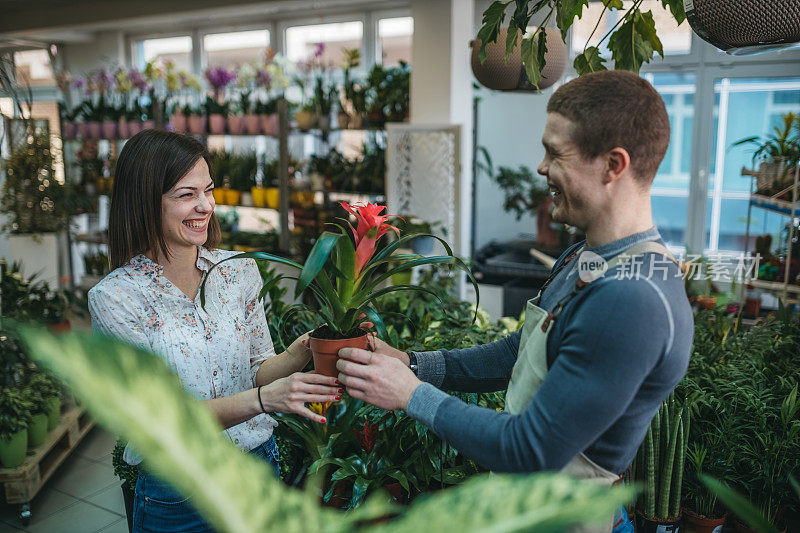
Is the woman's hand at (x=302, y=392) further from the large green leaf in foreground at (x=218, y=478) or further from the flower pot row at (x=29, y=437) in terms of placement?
the flower pot row at (x=29, y=437)

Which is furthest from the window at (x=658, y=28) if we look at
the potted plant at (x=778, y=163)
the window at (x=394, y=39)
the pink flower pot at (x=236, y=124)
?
the pink flower pot at (x=236, y=124)

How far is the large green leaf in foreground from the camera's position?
467 millimetres

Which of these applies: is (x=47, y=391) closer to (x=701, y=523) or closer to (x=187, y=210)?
(x=187, y=210)

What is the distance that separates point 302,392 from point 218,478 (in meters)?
0.88

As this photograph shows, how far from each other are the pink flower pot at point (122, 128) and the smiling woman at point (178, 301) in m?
5.30

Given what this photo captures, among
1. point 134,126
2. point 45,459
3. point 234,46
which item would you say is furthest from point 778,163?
point 234,46

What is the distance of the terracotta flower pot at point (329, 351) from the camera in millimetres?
1301

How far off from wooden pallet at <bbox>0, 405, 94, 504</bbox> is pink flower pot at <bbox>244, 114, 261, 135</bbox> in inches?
109

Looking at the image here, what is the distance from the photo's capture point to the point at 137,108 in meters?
6.36

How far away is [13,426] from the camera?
3.10 meters

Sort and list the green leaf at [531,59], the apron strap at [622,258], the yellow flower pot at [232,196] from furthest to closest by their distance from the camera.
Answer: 1. the yellow flower pot at [232,196]
2. the green leaf at [531,59]
3. the apron strap at [622,258]

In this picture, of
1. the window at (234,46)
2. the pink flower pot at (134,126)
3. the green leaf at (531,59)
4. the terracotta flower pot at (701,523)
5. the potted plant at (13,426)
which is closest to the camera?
the green leaf at (531,59)

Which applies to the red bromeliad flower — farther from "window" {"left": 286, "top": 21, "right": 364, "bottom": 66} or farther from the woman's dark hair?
"window" {"left": 286, "top": 21, "right": 364, "bottom": 66}

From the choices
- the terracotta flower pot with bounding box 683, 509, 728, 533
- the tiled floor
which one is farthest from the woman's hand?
the tiled floor
